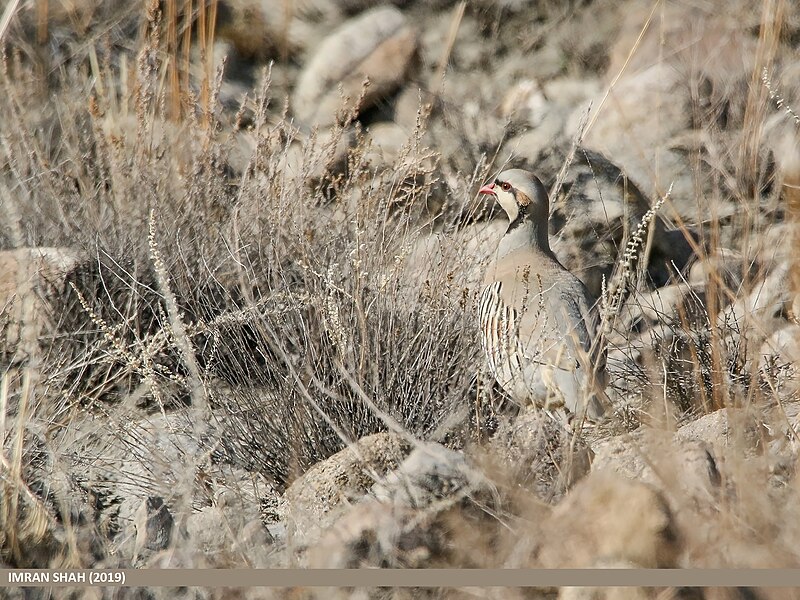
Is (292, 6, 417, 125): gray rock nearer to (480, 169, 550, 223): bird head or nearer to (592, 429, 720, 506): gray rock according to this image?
(480, 169, 550, 223): bird head

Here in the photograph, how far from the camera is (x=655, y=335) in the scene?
3.66 m

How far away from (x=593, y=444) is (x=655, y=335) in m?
0.62

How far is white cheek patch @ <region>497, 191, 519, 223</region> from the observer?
3793 mm

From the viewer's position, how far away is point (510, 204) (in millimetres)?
3809

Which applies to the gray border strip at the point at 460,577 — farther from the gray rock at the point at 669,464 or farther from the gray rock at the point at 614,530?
the gray rock at the point at 669,464

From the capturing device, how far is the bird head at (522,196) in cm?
379

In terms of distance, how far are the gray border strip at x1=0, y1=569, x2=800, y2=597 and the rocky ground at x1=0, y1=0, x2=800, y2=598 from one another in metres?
0.05

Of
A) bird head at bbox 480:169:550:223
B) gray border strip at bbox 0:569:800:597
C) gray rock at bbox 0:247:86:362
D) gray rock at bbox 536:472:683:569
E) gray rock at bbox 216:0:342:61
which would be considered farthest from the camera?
gray rock at bbox 216:0:342:61

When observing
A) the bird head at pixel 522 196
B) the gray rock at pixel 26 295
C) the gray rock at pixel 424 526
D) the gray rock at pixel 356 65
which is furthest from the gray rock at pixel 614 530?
the gray rock at pixel 356 65

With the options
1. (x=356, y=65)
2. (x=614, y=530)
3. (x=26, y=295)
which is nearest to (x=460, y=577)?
(x=614, y=530)

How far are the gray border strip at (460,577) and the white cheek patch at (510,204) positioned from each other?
1.86 meters

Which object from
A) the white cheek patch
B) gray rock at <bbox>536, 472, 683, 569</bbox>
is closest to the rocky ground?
gray rock at <bbox>536, 472, 683, 569</bbox>

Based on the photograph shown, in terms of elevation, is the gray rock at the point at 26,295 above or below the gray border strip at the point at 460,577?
below

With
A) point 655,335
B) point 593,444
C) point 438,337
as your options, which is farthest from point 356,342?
point 655,335
